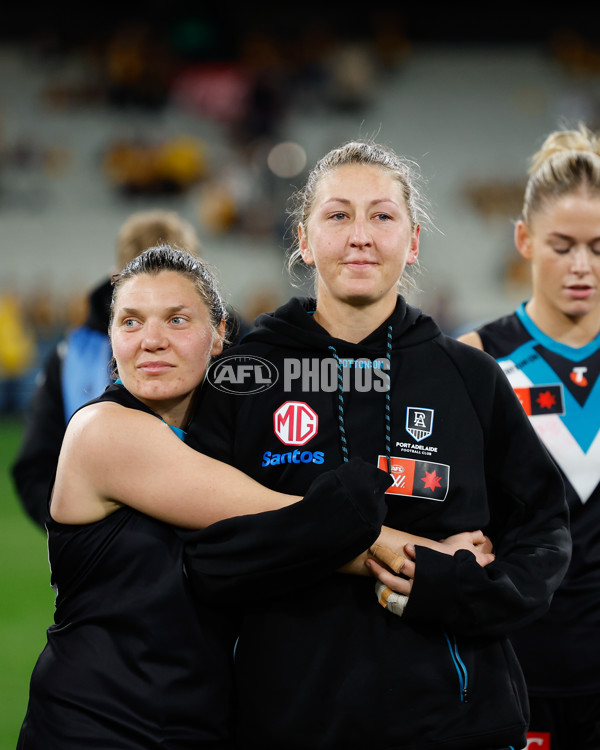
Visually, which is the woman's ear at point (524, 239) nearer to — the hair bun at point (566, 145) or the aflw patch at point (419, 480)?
the hair bun at point (566, 145)

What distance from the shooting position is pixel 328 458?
1979 millimetres

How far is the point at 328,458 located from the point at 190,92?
15.7 meters

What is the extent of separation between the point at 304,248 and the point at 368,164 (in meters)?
0.25

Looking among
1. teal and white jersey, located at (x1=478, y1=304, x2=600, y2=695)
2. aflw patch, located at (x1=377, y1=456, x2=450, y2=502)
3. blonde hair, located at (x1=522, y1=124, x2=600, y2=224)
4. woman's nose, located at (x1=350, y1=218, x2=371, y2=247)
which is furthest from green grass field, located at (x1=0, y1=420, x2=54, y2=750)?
blonde hair, located at (x1=522, y1=124, x2=600, y2=224)

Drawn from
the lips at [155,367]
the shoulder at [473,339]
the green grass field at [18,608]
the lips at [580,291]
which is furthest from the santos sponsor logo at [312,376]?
the green grass field at [18,608]

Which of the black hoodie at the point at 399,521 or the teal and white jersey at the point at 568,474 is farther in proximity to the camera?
the teal and white jersey at the point at 568,474

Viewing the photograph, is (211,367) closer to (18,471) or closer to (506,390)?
(506,390)

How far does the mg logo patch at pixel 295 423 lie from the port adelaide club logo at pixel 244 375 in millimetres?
68

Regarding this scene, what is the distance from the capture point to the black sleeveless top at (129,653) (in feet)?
6.13

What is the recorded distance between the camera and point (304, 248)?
7.20ft

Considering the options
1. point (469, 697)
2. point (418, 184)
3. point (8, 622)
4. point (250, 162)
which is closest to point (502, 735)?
point (469, 697)

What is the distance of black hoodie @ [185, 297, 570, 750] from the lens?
184cm

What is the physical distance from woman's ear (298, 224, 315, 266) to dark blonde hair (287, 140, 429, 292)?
0.01 metres

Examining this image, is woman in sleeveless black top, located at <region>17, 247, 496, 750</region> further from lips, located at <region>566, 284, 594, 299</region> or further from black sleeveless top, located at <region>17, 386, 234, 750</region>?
lips, located at <region>566, 284, 594, 299</region>
